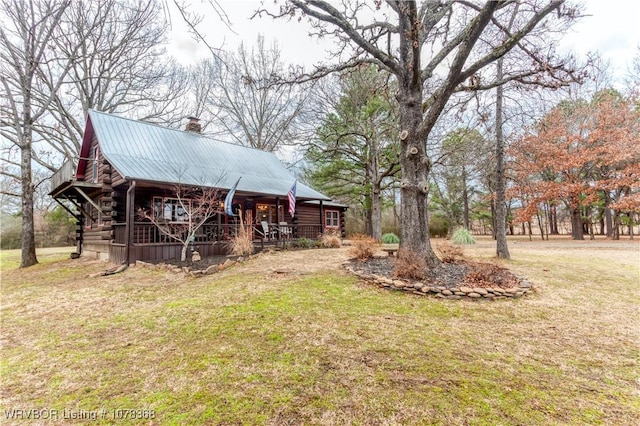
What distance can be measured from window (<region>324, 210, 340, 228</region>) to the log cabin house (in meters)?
4.54

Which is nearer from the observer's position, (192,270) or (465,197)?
(192,270)

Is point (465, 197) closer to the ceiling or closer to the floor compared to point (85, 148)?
closer to the floor

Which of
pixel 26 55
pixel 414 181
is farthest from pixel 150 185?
pixel 414 181

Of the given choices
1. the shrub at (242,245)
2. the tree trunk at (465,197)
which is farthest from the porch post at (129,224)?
the tree trunk at (465,197)

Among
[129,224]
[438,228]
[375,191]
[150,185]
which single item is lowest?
[438,228]

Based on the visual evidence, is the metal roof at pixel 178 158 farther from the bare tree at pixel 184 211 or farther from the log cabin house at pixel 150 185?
the bare tree at pixel 184 211

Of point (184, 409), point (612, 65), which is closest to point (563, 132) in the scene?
point (612, 65)

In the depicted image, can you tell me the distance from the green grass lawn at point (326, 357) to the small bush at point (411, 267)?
73 cm

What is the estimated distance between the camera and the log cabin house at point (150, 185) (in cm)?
945

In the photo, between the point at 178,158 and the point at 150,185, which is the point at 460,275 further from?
the point at 178,158

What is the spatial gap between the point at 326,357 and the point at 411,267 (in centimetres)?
334

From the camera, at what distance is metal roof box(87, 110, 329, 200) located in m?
10.1

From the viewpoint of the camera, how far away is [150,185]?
368 inches

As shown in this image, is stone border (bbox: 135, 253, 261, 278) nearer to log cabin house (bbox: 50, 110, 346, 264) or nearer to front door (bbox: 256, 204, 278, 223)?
log cabin house (bbox: 50, 110, 346, 264)
